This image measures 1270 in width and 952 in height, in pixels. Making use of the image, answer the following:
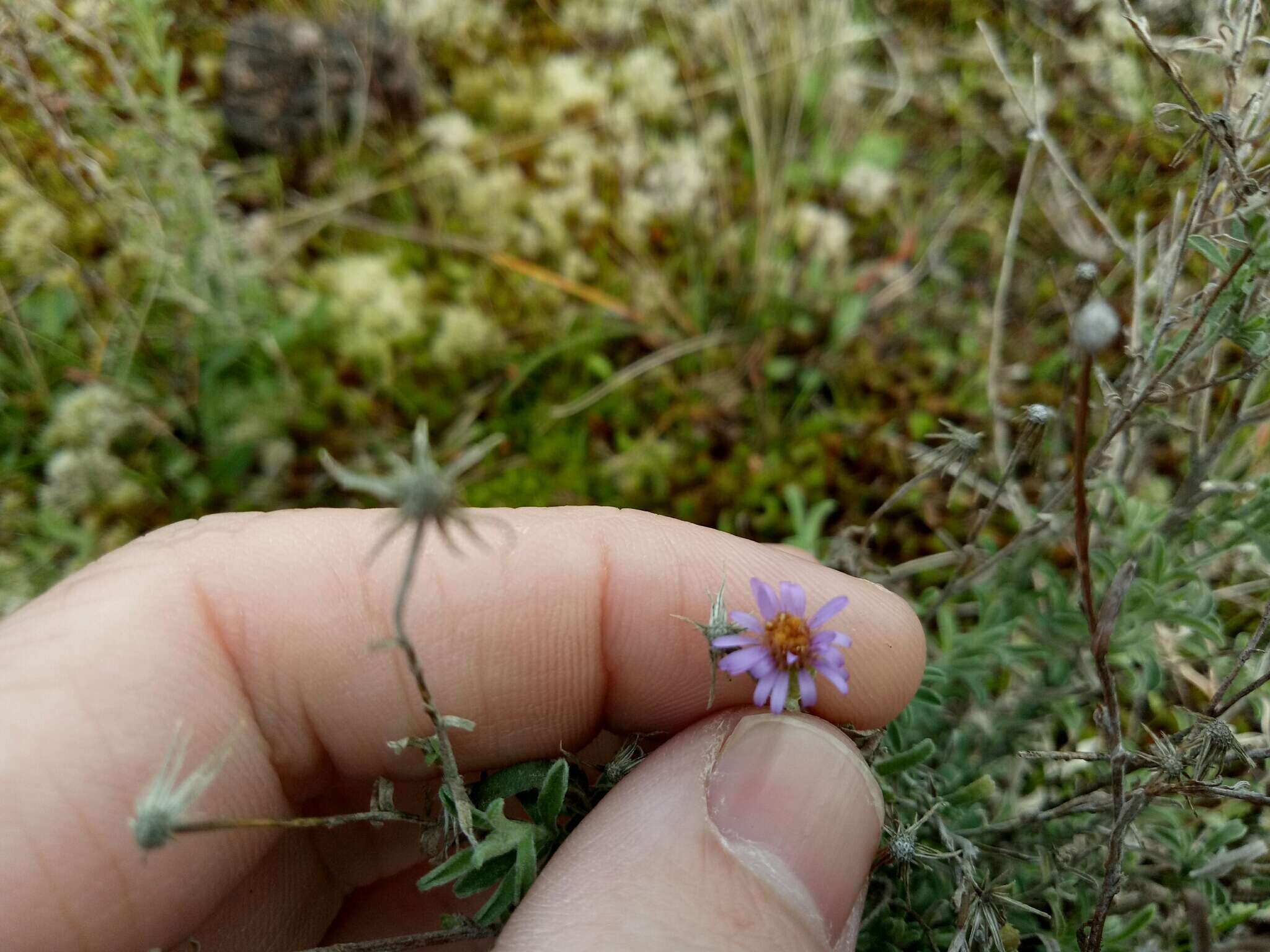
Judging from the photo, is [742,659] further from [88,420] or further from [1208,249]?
[88,420]

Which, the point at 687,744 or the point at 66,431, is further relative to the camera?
the point at 66,431

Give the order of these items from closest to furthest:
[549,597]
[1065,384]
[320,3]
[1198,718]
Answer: [1198,718]
[1065,384]
[549,597]
[320,3]

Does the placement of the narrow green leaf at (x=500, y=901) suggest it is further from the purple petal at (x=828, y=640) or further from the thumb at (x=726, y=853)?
the purple petal at (x=828, y=640)

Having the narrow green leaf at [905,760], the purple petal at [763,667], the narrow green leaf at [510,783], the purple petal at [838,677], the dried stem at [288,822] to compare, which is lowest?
the narrow green leaf at [905,760]

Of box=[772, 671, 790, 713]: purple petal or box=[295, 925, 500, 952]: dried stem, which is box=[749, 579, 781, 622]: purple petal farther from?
box=[295, 925, 500, 952]: dried stem

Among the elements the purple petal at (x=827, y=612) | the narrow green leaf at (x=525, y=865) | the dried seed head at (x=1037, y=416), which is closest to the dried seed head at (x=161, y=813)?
the narrow green leaf at (x=525, y=865)

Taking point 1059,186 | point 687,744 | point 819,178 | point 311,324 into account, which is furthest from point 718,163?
point 687,744

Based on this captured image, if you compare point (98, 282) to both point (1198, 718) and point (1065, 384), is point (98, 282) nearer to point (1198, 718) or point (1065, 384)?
point (1065, 384)
